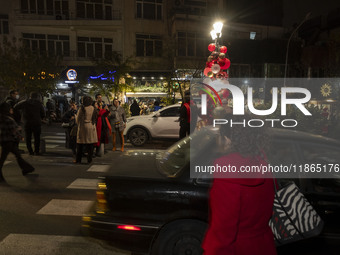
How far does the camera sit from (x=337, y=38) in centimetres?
2516

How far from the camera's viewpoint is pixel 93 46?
2597 centimetres

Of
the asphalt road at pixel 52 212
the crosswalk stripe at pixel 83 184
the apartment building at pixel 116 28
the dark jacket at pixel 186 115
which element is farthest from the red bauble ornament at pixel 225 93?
the apartment building at pixel 116 28

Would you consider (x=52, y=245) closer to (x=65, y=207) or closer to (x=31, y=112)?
(x=65, y=207)

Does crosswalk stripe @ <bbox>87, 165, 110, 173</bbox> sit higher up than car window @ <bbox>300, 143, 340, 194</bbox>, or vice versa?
car window @ <bbox>300, 143, 340, 194</bbox>

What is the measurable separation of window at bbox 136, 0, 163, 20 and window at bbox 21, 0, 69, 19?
5.87m

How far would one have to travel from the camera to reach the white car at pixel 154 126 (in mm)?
12023

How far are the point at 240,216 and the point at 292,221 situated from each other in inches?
29.0

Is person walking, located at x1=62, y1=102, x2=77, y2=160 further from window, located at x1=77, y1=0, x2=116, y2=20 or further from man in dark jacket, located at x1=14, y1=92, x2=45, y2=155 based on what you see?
window, located at x1=77, y1=0, x2=116, y2=20

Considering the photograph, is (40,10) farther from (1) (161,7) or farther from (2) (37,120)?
(2) (37,120)

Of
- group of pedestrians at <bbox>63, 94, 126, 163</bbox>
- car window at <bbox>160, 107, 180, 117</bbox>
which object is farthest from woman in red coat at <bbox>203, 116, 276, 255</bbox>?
car window at <bbox>160, 107, 180, 117</bbox>

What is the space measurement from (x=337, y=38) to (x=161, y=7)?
1467 centimetres

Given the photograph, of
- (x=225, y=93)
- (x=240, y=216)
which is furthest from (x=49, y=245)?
(x=225, y=93)

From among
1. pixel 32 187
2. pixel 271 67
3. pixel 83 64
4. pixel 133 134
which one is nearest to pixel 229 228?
pixel 32 187

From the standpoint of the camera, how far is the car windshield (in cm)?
346
